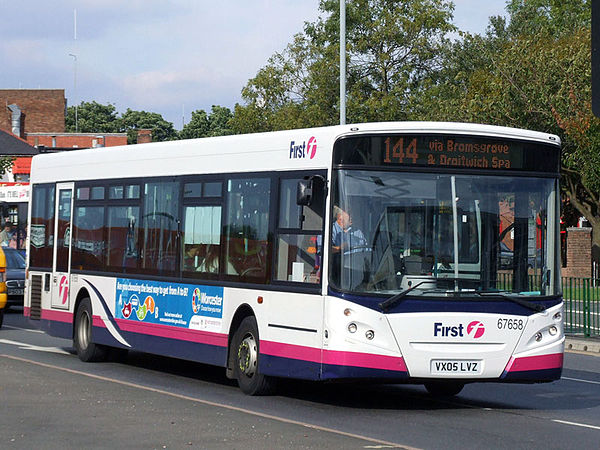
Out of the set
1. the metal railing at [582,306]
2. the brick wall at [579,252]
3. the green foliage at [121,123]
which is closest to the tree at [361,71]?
the brick wall at [579,252]

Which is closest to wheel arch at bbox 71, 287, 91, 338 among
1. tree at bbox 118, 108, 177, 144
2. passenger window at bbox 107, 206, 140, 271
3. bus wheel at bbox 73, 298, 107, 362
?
bus wheel at bbox 73, 298, 107, 362

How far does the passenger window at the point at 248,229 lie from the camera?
13680 millimetres

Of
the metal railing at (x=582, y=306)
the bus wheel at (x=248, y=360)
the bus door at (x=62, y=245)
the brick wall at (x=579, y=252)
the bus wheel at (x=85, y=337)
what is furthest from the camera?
the brick wall at (x=579, y=252)

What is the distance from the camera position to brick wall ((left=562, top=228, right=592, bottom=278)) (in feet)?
171

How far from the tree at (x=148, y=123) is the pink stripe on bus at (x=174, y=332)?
109010 mm

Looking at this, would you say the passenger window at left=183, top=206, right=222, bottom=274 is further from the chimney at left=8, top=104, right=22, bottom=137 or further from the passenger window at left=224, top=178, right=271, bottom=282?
the chimney at left=8, top=104, right=22, bottom=137

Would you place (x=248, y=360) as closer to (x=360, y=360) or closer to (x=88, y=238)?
(x=360, y=360)

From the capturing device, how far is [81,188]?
1838cm

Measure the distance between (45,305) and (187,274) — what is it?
4.73m

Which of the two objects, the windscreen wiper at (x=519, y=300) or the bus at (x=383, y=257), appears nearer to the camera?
the bus at (x=383, y=257)

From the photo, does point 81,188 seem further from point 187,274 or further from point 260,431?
point 260,431

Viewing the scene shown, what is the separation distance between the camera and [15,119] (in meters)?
110

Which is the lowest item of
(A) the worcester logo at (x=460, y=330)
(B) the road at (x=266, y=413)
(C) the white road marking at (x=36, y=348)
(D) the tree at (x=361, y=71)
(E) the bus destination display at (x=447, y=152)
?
(B) the road at (x=266, y=413)

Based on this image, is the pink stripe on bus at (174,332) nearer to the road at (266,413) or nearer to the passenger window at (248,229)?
the road at (266,413)
